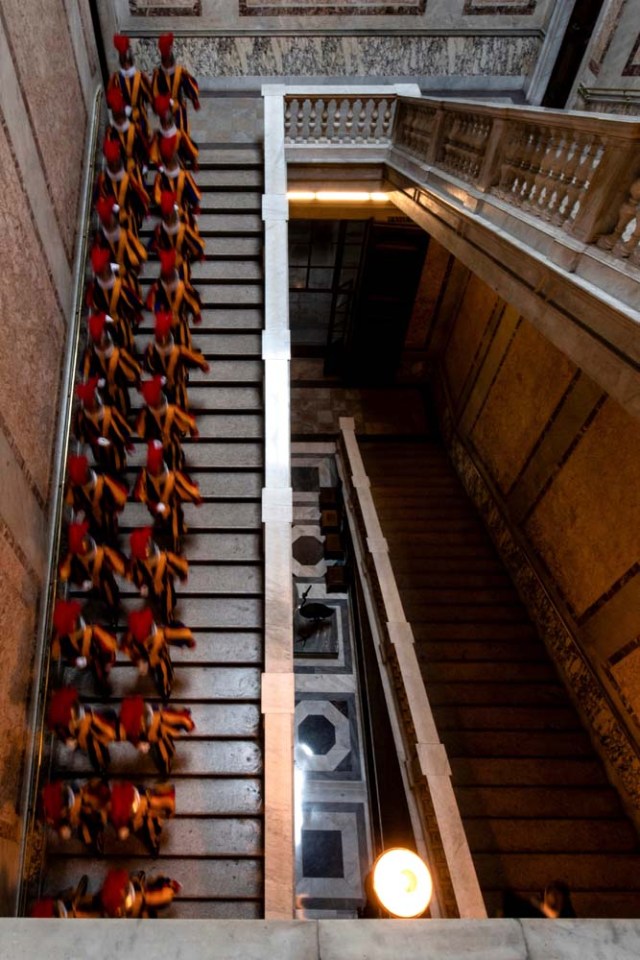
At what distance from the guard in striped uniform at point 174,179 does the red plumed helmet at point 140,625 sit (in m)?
4.06

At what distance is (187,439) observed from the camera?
5594mm

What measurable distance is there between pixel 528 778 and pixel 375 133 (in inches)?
311

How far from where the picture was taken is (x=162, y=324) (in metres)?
4.70

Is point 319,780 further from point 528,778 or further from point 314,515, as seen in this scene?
point 314,515

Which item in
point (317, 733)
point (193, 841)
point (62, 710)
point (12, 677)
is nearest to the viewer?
point (62, 710)

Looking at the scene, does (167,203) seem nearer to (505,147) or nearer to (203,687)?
(505,147)

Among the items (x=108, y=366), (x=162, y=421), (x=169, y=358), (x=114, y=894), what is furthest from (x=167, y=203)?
(x=114, y=894)

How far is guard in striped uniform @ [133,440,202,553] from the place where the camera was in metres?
4.29

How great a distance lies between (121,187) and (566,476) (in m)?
5.82

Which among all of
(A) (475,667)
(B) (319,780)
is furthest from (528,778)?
(B) (319,780)

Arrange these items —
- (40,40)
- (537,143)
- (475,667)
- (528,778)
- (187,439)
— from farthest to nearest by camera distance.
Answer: (475,667) → (187,439) → (528,778) → (40,40) → (537,143)

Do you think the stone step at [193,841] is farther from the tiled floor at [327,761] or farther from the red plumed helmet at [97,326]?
the red plumed helmet at [97,326]

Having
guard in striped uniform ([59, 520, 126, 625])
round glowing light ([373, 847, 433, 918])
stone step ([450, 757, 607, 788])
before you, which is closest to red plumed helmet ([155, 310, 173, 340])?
guard in striped uniform ([59, 520, 126, 625])

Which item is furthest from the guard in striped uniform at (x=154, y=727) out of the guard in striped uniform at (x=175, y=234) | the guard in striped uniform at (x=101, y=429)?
the guard in striped uniform at (x=175, y=234)
